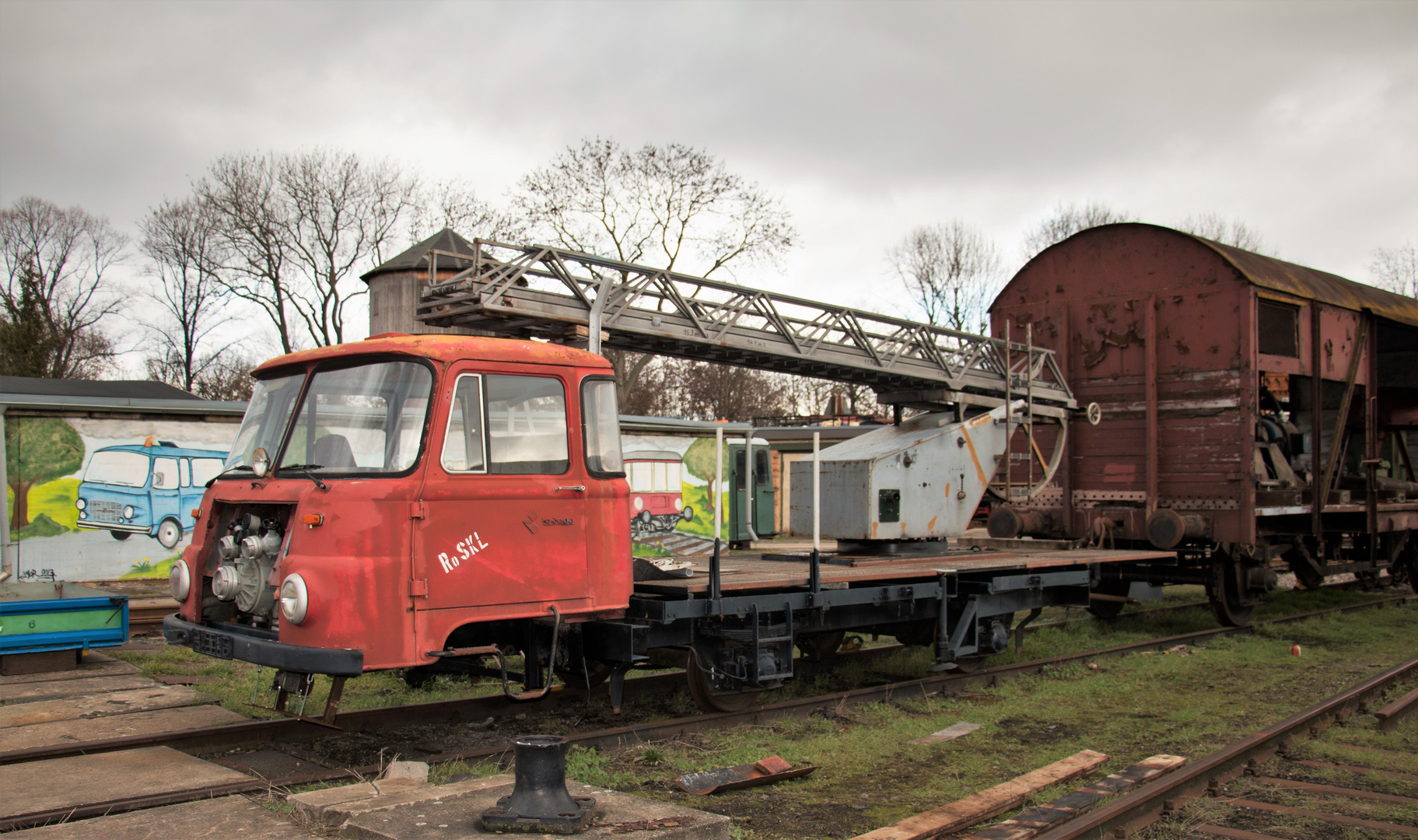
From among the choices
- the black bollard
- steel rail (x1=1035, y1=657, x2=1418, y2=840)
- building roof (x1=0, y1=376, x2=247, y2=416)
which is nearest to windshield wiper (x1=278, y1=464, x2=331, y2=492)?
the black bollard

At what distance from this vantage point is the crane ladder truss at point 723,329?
294 inches

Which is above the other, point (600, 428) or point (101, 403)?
point (101, 403)

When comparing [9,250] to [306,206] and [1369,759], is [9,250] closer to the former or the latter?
[306,206]

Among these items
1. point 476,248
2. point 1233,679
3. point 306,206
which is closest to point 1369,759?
point 1233,679

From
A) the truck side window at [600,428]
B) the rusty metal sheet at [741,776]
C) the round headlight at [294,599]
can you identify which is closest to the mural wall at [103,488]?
the round headlight at [294,599]

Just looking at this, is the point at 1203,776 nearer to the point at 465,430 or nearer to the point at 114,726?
the point at 465,430

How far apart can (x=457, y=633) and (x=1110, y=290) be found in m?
9.95

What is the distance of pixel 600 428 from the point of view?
638 centimetres

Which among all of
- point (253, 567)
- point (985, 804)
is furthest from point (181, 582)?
point (985, 804)

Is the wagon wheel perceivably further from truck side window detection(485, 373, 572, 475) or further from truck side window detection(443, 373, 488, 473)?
truck side window detection(443, 373, 488, 473)

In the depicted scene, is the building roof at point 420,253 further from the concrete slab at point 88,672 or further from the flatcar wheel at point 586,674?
the flatcar wheel at point 586,674

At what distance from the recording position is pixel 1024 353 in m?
12.5

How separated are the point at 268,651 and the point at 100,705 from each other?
365cm

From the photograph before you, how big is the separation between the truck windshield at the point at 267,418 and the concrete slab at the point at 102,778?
1791mm
